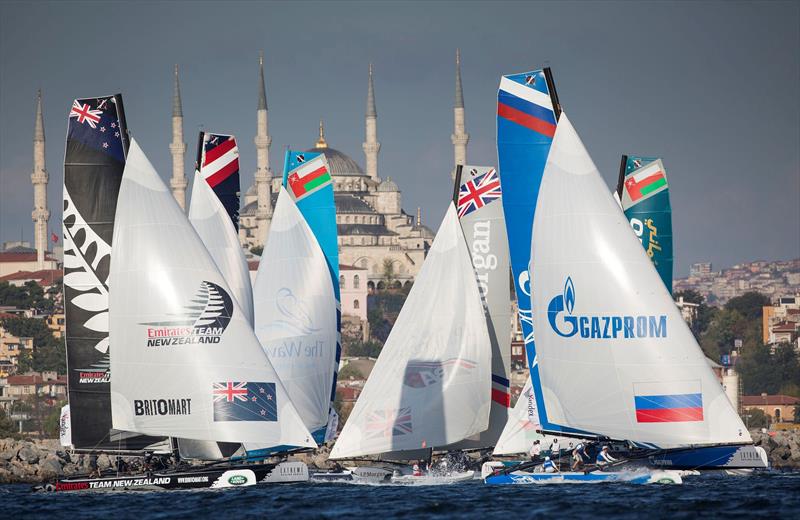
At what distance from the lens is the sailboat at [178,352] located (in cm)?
2447

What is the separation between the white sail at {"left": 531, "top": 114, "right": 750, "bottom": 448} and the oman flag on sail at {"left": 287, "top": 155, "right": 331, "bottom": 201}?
346 inches

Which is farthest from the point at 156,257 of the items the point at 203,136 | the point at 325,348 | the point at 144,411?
the point at 203,136

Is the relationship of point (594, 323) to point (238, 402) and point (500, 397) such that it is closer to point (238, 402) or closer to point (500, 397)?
point (500, 397)

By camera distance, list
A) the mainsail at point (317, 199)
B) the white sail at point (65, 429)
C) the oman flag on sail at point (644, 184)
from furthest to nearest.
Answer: the oman flag on sail at point (644, 184)
the mainsail at point (317, 199)
the white sail at point (65, 429)

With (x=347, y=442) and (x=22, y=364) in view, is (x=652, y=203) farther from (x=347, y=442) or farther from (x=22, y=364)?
(x=22, y=364)

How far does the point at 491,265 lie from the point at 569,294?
5780 mm

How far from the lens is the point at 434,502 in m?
24.2

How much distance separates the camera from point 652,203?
107ft

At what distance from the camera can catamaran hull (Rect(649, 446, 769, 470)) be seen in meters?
24.3

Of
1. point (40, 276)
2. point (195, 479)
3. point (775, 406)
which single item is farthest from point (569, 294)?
point (40, 276)

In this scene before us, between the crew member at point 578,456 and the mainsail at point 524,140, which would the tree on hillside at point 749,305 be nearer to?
the mainsail at point 524,140

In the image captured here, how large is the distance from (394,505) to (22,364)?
7353cm

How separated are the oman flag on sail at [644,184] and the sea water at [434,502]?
6827 millimetres

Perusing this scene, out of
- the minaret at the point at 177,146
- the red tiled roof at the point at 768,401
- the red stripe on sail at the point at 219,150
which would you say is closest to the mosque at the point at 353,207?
the minaret at the point at 177,146
